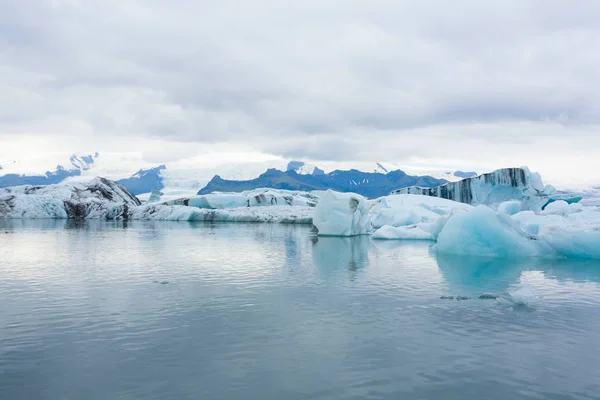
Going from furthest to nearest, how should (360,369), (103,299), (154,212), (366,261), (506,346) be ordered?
(154,212), (366,261), (103,299), (506,346), (360,369)

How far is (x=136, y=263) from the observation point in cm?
1778

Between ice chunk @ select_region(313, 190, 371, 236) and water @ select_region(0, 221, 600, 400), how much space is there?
1863 centimetres

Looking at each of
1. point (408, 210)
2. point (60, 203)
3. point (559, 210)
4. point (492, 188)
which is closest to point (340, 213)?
point (408, 210)

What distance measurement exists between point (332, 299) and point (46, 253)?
14.4 metres

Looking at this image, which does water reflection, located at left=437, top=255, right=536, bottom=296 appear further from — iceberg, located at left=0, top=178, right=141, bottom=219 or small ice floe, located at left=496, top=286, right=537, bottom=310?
iceberg, located at left=0, top=178, right=141, bottom=219

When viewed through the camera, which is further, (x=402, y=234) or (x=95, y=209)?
(x=95, y=209)

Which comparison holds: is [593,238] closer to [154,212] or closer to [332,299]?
[332,299]

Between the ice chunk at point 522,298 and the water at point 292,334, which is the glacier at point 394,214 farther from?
the ice chunk at point 522,298

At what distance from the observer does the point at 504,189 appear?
5328 cm

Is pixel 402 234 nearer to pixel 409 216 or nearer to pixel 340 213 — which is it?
pixel 340 213

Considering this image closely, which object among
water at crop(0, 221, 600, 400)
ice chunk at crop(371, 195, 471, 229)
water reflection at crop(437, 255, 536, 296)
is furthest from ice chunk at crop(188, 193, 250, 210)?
water at crop(0, 221, 600, 400)

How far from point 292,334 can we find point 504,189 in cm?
4999

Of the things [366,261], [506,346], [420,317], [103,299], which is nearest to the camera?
[506,346]

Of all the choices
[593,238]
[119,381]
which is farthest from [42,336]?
[593,238]
